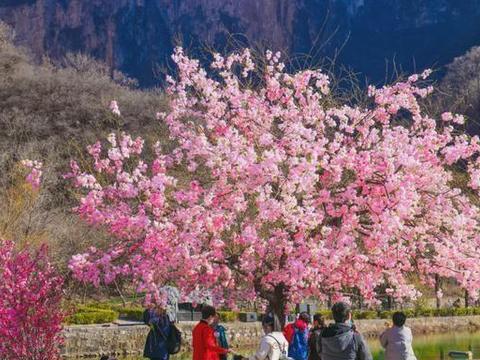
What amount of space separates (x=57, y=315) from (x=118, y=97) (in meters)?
42.0

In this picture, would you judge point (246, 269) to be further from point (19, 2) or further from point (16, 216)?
point (19, 2)

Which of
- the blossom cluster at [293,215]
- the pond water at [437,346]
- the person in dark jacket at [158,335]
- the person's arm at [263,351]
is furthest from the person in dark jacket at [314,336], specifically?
the pond water at [437,346]

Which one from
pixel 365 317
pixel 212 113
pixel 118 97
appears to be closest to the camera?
pixel 212 113

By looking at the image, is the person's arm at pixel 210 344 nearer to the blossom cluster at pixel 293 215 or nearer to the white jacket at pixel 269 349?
the white jacket at pixel 269 349

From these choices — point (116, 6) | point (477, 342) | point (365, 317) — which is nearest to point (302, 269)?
point (477, 342)

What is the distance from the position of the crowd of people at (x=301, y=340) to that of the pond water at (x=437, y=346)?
1280 cm

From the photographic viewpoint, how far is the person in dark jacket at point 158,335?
40.6 feet

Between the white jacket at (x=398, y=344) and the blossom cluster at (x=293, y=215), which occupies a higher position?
the blossom cluster at (x=293, y=215)

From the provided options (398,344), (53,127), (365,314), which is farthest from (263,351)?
(53,127)

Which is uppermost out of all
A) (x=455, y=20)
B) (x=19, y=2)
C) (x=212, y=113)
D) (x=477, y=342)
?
(x=19, y=2)

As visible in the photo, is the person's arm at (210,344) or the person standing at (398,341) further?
the person's arm at (210,344)

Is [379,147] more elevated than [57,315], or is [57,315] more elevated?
[379,147]

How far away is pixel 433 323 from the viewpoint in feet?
132

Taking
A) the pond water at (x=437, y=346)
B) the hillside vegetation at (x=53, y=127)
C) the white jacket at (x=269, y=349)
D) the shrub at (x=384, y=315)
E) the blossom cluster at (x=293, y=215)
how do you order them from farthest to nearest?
the shrub at (x=384, y=315)
the hillside vegetation at (x=53, y=127)
the pond water at (x=437, y=346)
the blossom cluster at (x=293, y=215)
the white jacket at (x=269, y=349)
